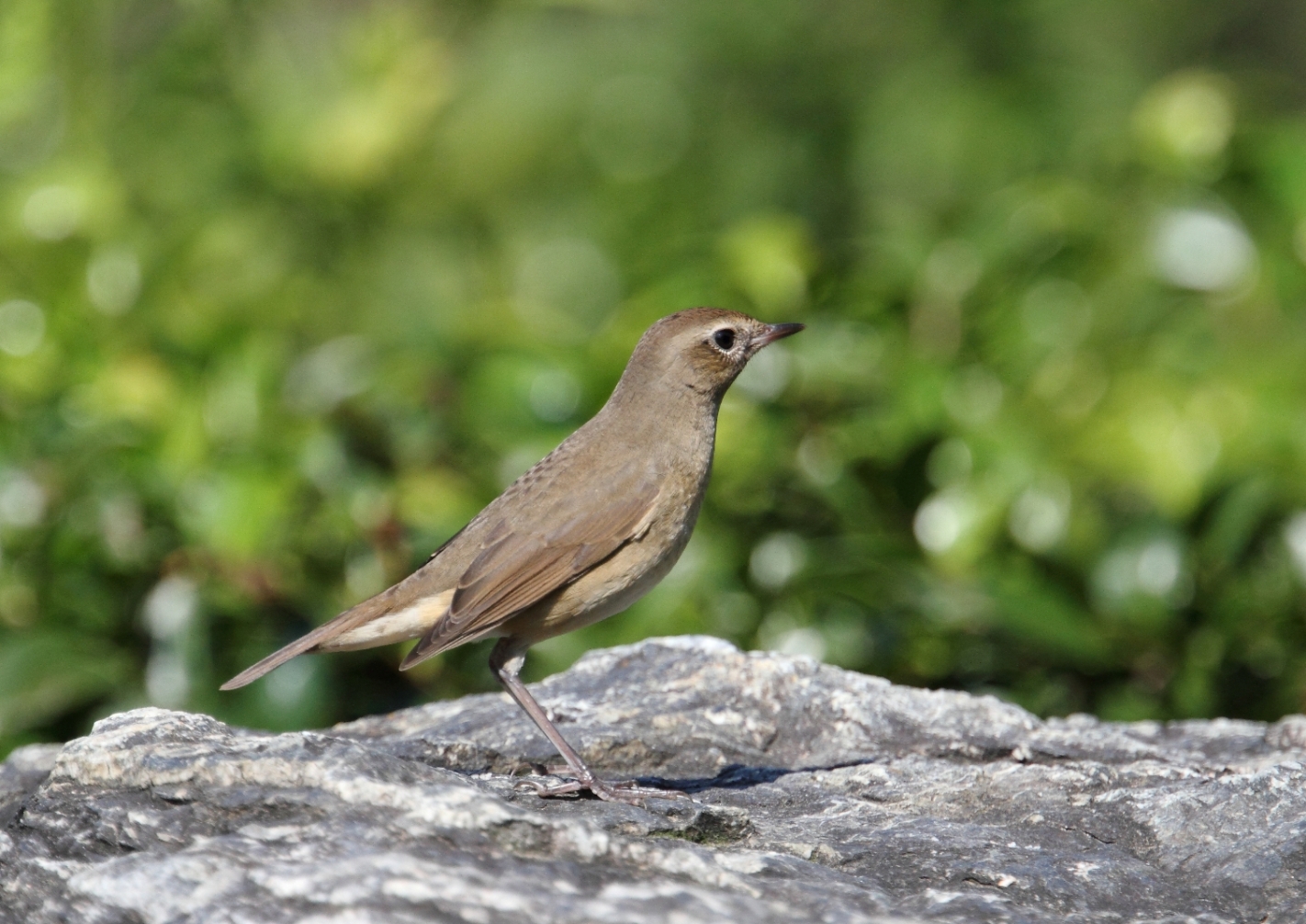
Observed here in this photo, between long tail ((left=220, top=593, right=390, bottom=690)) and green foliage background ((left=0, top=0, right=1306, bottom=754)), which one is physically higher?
green foliage background ((left=0, top=0, right=1306, bottom=754))

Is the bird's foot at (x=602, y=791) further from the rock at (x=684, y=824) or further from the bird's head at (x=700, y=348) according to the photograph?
the bird's head at (x=700, y=348)

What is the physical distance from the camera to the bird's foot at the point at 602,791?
13.1 ft

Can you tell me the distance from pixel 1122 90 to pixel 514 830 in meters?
8.08

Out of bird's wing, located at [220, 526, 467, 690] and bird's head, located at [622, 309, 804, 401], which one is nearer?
bird's wing, located at [220, 526, 467, 690]

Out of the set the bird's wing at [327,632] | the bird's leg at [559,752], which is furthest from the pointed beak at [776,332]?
the bird's wing at [327,632]

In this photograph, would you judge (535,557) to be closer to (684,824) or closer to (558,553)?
(558,553)

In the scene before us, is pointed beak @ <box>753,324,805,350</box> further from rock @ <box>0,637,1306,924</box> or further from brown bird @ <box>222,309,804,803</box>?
rock @ <box>0,637,1306,924</box>

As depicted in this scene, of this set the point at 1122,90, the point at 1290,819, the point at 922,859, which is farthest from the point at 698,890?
the point at 1122,90

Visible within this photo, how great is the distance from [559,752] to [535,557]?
0.58 m

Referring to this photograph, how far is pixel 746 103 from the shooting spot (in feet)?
31.8

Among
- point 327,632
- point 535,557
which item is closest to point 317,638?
point 327,632

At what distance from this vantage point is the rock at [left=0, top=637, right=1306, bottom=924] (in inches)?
116

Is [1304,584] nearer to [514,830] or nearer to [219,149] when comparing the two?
[514,830]

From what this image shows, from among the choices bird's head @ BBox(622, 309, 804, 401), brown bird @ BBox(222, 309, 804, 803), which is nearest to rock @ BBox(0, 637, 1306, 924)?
brown bird @ BBox(222, 309, 804, 803)
